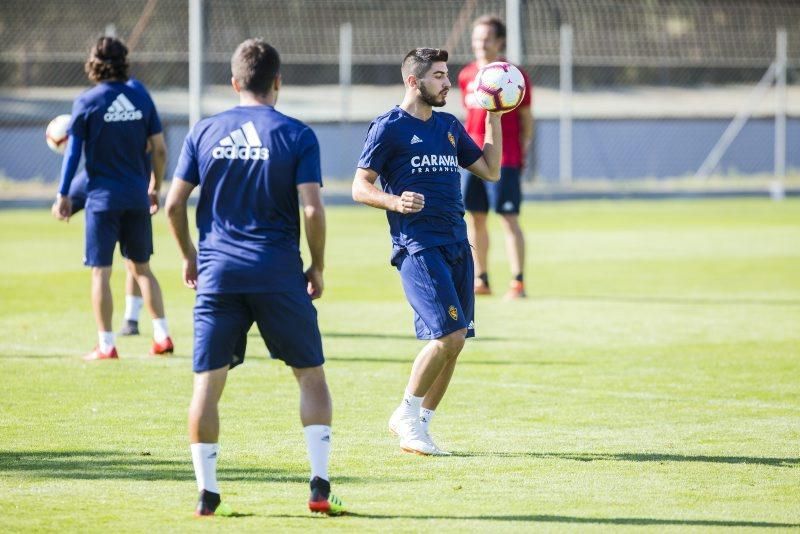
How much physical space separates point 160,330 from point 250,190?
498 cm

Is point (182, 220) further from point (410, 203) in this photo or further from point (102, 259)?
point (102, 259)

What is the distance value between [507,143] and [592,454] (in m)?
7.29

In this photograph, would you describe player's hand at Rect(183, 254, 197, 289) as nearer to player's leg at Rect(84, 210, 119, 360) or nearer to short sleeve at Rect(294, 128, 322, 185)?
short sleeve at Rect(294, 128, 322, 185)

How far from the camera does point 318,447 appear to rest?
6.04m

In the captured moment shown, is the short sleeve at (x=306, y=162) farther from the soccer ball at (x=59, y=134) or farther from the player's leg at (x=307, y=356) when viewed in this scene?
the soccer ball at (x=59, y=134)

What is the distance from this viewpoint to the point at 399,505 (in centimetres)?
625

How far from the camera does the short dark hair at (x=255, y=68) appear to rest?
5.93 m

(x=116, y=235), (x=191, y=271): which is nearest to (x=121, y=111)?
(x=116, y=235)

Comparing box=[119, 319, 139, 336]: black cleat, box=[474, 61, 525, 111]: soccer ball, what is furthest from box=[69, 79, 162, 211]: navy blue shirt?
box=[474, 61, 525, 111]: soccer ball

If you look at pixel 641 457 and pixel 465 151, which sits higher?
pixel 465 151

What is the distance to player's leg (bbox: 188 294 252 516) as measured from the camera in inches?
234

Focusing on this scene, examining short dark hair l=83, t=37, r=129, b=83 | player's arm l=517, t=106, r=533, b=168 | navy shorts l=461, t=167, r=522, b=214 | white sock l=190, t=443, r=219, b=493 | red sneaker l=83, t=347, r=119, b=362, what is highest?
short dark hair l=83, t=37, r=129, b=83

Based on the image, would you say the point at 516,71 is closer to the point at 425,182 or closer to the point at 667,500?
the point at 425,182

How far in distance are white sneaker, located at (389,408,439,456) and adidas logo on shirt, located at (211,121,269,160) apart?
→ 209cm
